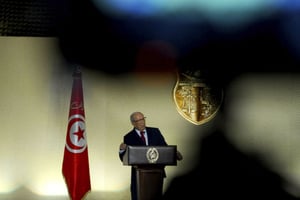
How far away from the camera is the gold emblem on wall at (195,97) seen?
17.4 feet

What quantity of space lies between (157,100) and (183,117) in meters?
0.33

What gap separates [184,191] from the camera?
5297 millimetres

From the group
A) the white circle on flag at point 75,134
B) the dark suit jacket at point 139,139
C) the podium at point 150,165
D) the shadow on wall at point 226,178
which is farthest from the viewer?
the shadow on wall at point 226,178

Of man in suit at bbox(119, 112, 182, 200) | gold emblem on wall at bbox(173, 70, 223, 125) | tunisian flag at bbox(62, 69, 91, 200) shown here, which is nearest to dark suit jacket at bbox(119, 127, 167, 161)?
man in suit at bbox(119, 112, 182, 200)

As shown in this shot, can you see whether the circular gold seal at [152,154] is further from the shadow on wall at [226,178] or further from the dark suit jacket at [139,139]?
the shadow on wall at [226,178]

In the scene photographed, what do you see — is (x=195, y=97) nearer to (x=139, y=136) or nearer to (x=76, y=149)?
(x=139, y=136)

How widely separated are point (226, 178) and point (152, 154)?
1.56m

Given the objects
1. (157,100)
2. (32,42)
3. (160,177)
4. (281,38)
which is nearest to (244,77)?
(281,38)

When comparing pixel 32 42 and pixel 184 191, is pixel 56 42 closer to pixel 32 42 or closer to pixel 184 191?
pixel 32 42

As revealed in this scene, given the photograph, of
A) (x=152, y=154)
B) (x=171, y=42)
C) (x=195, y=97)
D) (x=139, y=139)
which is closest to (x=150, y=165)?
(x=152, y=154)

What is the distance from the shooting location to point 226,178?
17.4 ft

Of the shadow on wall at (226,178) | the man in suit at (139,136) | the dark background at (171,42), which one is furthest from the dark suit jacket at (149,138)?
the dark background at (171,42)

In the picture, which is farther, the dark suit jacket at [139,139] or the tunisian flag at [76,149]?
the tunisian flag at [76,149]

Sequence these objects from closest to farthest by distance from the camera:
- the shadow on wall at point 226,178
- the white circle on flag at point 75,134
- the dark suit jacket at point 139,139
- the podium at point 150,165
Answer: the podium at point 150,165 → the dark suit jacket at point 139,139 → the white circle on flag at point 75,134 → the shadow on wall at point 226,178
